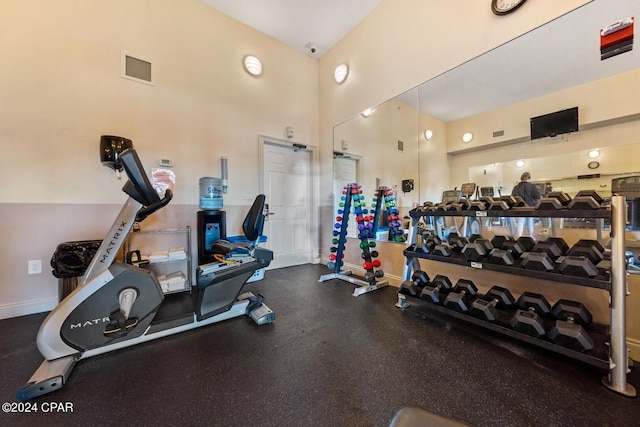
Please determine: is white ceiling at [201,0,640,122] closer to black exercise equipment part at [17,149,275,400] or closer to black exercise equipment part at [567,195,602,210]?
black exercise equipment part at [567,195,602,210]

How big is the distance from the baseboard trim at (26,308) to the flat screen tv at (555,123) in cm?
484

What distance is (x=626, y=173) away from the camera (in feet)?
5.28

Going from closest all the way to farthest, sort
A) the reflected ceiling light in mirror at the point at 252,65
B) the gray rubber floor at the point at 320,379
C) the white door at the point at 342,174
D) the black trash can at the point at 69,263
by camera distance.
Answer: the gray rubber floor at the point at 320,379
the black trash can at the point at 69,263
the reflected ceiling light in mirror at the point at 252,65
the white door at the point at 342,174

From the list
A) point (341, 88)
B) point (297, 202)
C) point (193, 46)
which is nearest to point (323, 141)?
point (341, 88)

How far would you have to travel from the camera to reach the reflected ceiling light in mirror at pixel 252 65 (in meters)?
3.59

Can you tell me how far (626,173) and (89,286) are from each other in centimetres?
365

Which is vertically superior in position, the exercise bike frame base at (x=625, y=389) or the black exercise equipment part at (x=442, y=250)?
the black exercise equipment part at (x=442, y=250)

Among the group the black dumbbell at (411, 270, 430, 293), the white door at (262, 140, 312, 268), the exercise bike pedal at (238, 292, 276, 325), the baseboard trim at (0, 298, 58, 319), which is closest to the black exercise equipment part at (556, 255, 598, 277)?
the black dumbbell at (411, 270, 430, 293)

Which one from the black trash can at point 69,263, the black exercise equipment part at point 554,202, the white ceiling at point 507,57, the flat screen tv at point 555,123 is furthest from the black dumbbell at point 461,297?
the black trash can at point 69,263

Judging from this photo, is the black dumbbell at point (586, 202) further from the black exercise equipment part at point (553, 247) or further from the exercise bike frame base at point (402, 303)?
the exercise bike frame base at point (402, 303)

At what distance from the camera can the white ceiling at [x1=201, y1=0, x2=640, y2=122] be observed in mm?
1713

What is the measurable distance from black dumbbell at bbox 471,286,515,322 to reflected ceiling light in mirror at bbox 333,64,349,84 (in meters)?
3.60

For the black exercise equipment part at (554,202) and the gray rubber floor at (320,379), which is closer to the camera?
the gray rubber floor at (320,379)

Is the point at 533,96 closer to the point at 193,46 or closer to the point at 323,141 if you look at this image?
the point at 323,141
